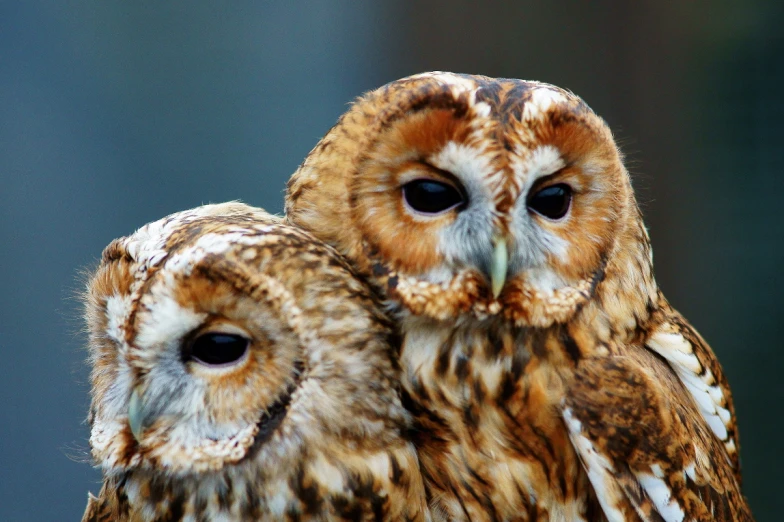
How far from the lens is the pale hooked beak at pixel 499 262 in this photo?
3.69ft

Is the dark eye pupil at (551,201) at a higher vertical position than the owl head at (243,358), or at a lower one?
higher

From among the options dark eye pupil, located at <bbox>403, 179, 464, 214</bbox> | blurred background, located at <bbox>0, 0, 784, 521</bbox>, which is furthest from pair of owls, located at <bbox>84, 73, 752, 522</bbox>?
blurred background, located at <bbox>0, 0, 784, 521</bbox>

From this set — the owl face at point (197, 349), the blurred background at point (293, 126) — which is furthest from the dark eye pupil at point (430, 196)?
the blurred background at point (293, 126)

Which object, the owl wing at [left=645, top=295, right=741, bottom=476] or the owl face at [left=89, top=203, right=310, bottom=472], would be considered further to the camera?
the owl wing at [left=645, top=295, right=741, bottom=476]

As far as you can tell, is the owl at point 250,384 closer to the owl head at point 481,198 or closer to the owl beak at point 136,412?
the owl beak at point 136,412

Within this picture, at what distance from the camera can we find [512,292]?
46.6 inches

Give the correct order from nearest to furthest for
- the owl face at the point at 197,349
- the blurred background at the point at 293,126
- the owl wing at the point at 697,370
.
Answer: the owl face at the point at 197,349 < the owl wing at the point at 697,370 < the blurred background at the point at 293,126

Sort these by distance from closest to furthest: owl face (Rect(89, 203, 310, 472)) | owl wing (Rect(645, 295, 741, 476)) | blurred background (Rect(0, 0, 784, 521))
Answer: owl face (Rect(89, 203, 310, 472))
owl wing (Rect(645, 295, 741, 476))
blurred background (Rect(0, 0, 784, 521))

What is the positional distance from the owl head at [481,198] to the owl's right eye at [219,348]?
9.0 inches

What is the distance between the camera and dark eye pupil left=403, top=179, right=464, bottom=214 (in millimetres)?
1191

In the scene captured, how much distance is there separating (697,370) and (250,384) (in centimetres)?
81

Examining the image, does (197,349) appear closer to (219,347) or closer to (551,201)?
(219,347)

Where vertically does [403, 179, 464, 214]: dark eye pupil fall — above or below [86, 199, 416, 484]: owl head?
above

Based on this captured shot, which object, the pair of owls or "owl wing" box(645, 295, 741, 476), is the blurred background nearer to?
"owl wing" box(645, 295, 741, 476)
